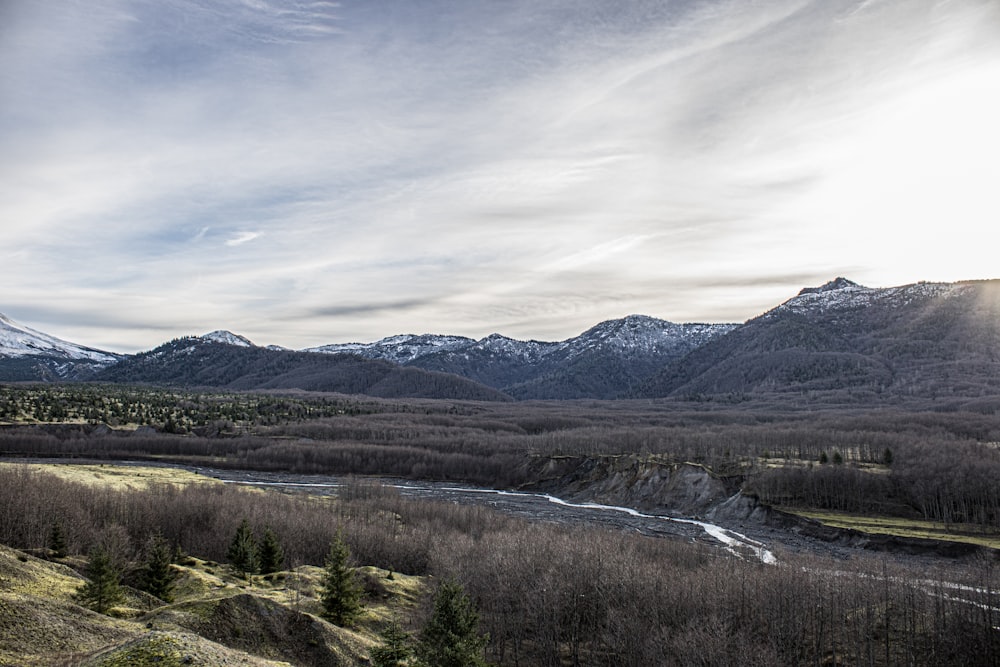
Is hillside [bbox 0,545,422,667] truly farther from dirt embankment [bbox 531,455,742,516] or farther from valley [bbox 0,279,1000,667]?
dirt embankment [bbox 531,455,742,516]

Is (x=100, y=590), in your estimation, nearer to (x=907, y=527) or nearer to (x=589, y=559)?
(x=589, y=559)

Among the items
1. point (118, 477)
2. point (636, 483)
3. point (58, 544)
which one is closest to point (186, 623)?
point (58, 544)

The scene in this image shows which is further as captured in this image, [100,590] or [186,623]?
[100,590]

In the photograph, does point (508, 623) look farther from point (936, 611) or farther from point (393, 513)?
point (393, 513)

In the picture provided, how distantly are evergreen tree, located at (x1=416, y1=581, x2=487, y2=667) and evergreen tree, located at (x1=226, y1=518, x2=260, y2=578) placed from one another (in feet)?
97.6

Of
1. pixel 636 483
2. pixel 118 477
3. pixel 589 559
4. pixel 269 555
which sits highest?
pixel 589 559

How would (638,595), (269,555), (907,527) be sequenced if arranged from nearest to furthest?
(638,595) → (269,555) → (907,527)

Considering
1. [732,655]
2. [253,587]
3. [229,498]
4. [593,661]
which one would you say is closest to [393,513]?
[229,498]

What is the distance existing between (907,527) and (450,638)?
9888 cm

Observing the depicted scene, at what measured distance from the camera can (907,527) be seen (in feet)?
348

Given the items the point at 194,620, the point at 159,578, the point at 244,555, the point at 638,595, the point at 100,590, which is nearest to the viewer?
the point at 194,620

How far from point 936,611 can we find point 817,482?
269 ft

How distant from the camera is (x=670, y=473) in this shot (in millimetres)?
150375

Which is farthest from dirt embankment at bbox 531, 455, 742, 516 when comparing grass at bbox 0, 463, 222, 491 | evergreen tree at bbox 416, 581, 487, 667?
evergreen tree at bbox 416, 581, 487, 667
